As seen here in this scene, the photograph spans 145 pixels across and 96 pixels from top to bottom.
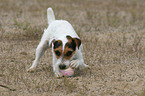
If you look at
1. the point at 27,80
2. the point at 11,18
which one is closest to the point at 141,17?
the point at 11,18

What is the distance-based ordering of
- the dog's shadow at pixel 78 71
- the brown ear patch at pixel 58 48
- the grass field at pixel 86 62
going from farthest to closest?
the dog's shadow at pixel 78 71, the brown ear patch at pixel 58 48, the grass field at pixel 86 62

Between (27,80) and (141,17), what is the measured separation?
1073 cm

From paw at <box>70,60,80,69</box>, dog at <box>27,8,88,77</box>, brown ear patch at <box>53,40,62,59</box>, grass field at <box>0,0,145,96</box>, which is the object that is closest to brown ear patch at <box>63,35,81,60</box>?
dog at <box>27,8,88,77</box>

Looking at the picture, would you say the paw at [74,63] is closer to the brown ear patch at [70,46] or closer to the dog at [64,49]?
the dog at [64,49]

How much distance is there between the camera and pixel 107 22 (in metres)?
13.2

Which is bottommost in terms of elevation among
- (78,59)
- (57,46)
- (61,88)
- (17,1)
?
(61,88)

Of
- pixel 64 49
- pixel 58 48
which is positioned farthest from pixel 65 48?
pixel 58 48

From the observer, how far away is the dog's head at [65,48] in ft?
17.1

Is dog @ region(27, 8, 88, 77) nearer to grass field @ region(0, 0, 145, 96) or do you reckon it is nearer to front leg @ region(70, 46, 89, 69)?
front leg @ region(70, 46, 89, 69)

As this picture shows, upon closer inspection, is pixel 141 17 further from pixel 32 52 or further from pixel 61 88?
pixel 61 88

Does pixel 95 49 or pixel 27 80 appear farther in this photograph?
pixel 95 49

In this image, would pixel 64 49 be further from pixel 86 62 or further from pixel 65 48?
pixel 86 62

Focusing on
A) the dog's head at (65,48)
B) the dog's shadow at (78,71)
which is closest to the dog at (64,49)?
the dog's head at (65,48)

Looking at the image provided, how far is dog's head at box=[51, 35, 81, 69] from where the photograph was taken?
5207 millimetres
